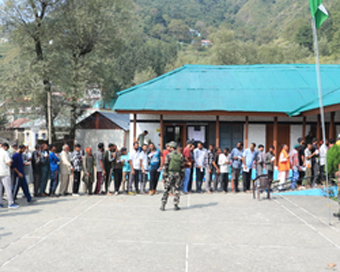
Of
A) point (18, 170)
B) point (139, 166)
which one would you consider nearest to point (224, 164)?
point (139, 166)

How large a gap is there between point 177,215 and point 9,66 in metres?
22.1

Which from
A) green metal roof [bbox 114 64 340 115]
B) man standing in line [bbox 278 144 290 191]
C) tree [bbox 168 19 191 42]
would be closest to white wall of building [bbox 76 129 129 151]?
green metal roof [bbox 114 64 340 115]

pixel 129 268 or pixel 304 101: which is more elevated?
pixel 304 101

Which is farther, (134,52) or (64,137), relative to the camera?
(134,52)

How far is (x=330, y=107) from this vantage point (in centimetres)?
1321

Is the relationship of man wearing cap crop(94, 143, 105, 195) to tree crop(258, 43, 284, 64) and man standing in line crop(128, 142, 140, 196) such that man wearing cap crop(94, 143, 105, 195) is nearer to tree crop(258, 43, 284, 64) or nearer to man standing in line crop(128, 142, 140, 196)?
man standing in line crop(128, 142, 140, 196)

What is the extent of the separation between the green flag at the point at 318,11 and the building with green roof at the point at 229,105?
7.43m

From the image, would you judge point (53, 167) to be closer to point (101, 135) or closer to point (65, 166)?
point (65, 166)

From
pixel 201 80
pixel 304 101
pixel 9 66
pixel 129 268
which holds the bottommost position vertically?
pixel 129 268

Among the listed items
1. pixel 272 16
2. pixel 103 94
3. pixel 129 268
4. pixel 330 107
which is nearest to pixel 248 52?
pixel 103 94

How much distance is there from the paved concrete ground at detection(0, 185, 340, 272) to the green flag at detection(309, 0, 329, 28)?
4609 mm

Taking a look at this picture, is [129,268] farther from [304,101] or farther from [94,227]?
[304,101]

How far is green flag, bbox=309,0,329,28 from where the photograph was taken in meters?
→ 8.61

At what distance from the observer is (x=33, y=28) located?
25734 mm
